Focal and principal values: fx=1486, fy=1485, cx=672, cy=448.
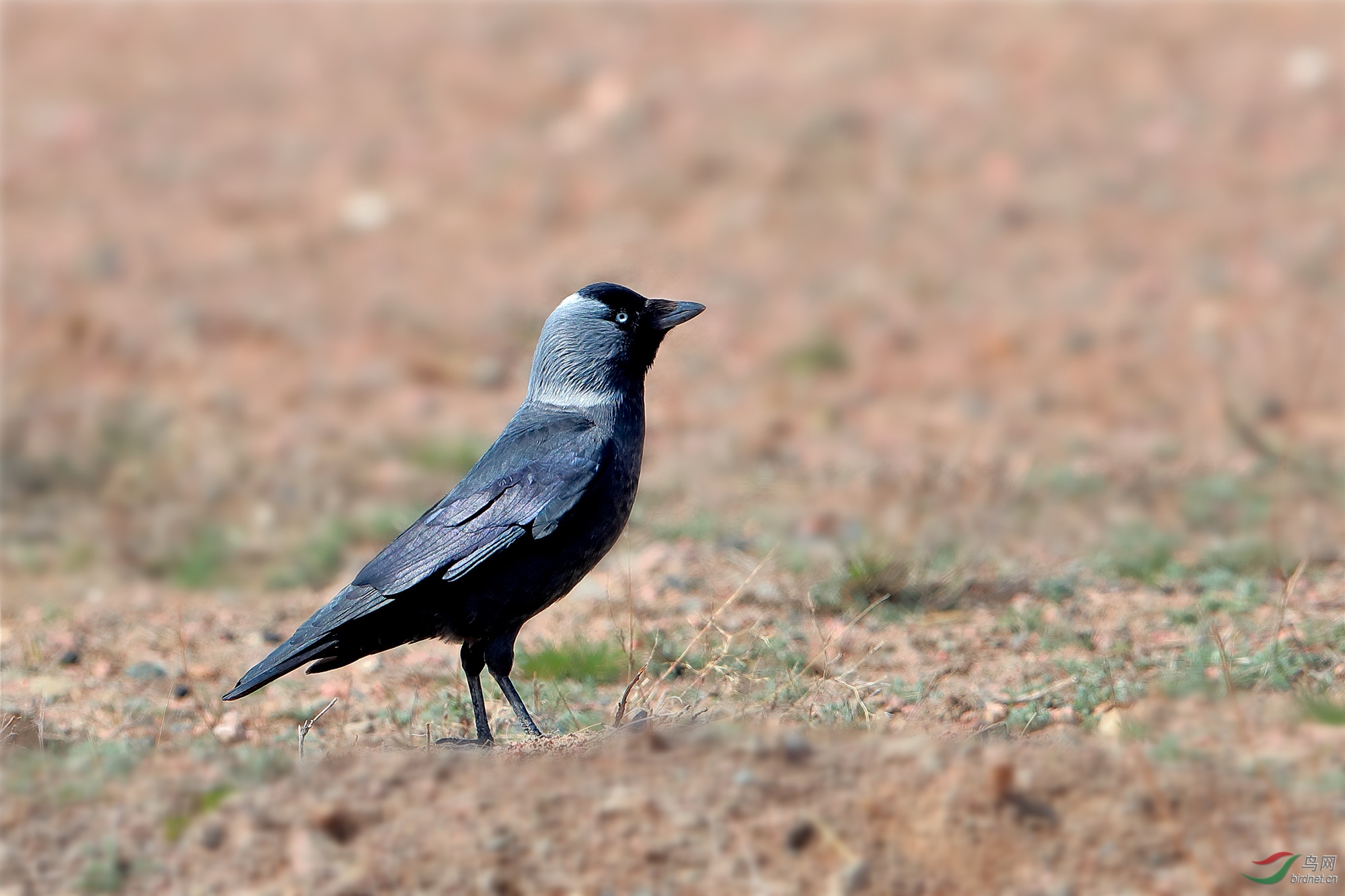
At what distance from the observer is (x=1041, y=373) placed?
34.1 ft

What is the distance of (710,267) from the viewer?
12.1m

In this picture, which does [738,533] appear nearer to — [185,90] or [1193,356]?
[1193,356]

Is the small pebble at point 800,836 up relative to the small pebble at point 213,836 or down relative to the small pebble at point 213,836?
down

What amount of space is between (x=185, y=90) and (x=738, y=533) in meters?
9.81

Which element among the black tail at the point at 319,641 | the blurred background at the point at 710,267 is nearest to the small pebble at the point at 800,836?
the black tail at the point at 319,641

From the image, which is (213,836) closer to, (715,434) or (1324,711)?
(1324,711)

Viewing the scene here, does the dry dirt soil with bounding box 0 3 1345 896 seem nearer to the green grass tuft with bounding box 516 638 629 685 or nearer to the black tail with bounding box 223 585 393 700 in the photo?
the green grass tuft with bounding box 516 638 629 685

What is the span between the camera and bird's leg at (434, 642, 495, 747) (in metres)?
4.29

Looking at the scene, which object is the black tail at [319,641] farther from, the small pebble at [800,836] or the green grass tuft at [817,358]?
the green grass tuft at [817,358]

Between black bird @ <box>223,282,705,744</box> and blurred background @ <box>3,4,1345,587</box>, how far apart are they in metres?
1.51

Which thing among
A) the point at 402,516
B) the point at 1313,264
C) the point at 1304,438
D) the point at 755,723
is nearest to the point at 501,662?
the point at 755,723

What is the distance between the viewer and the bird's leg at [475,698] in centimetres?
429

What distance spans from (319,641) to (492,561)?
55cm

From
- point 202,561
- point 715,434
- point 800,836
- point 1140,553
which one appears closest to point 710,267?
point 715,434
